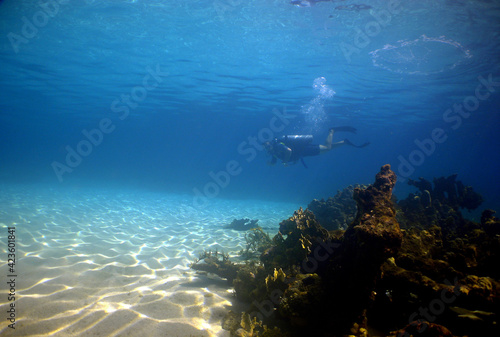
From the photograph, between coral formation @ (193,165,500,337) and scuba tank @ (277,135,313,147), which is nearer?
coral formation @ (193,165,500,337)

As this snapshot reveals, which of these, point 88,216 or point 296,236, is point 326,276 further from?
point 88,216

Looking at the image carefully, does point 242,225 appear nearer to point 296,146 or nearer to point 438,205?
point 296,146

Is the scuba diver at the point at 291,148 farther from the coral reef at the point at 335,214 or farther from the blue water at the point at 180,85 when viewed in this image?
the blue water at the point at 180,85

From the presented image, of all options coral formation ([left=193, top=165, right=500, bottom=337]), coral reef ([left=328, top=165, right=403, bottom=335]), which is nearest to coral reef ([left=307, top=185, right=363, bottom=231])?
→ coral formation ([left=193, top=165, right=500, bottom=337])

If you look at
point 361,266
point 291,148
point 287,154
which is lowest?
point 361,266

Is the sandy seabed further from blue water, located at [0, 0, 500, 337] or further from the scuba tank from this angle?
the scuba tank

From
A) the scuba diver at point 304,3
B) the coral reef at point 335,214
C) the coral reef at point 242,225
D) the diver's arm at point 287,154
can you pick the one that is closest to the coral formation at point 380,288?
the coral reef at point 335,214

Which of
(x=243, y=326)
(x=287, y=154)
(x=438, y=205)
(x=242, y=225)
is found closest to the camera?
(x=243, y=326)

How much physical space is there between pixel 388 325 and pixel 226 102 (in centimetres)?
3033

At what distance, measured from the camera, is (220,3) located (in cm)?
1192

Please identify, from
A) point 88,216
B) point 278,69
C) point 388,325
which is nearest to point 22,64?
point 88,216

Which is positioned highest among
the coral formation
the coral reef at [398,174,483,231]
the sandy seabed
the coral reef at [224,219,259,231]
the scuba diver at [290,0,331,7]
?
the scuba diver at [290,0,331,7]

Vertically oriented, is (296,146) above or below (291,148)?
above

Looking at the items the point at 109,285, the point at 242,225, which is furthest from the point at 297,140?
the point at 109,285
